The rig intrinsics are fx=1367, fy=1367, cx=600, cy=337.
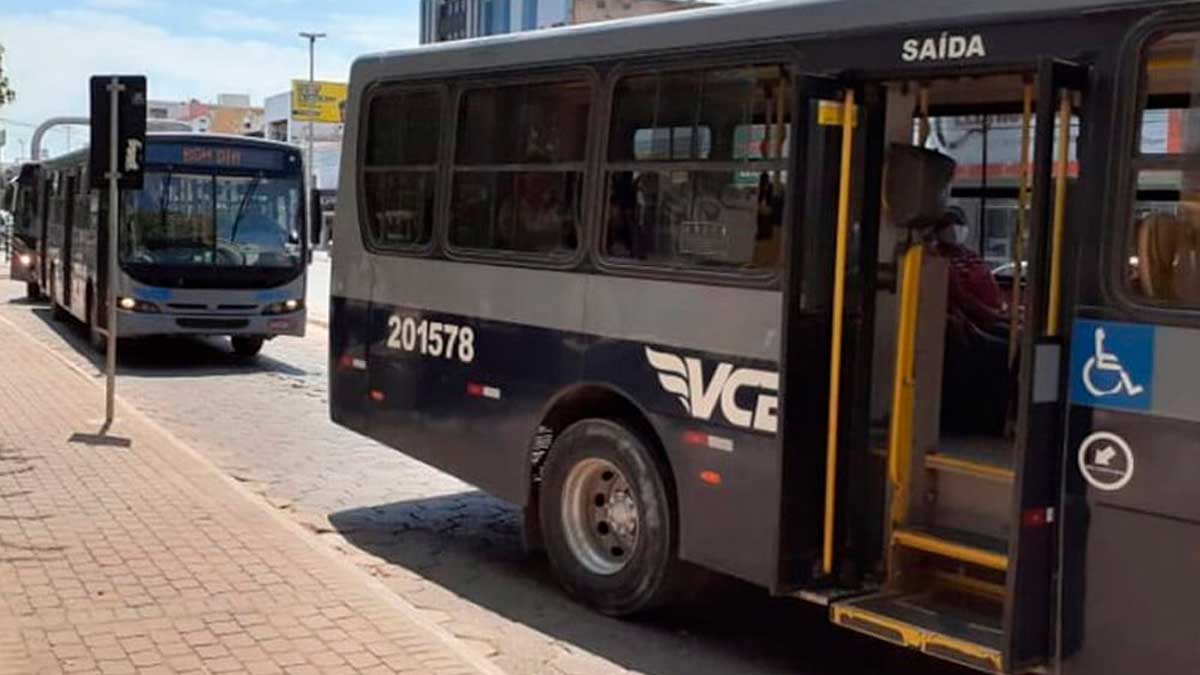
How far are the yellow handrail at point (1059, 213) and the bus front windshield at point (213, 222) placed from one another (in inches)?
521

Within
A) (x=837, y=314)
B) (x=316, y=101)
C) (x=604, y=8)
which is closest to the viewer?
(x=837, y=314)

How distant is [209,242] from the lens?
651 inches

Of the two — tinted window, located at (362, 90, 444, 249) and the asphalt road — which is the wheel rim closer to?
the asphalt road

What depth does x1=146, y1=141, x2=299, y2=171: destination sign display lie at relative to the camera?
1625 cm

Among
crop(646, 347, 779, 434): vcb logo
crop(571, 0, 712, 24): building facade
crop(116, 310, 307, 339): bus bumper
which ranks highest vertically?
crop(571, 0, 712, 24): building facade

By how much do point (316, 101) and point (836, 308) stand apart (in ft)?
230

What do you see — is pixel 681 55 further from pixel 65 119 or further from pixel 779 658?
pixel 65 119

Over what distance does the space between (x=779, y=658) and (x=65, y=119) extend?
1419 inches

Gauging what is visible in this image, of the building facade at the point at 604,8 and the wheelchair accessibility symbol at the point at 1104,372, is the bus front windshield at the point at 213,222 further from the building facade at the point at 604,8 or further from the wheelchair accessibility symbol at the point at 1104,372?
the building facade at the point at 604,8

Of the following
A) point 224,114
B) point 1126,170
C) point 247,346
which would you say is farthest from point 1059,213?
point 224,114

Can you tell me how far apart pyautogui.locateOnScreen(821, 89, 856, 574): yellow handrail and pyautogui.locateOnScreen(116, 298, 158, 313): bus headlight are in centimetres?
1222

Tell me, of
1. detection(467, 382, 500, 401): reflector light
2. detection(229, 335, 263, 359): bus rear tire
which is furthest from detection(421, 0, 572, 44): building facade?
detection(467, 382, 500, 401): reflector light

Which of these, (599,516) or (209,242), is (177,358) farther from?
(599,516)

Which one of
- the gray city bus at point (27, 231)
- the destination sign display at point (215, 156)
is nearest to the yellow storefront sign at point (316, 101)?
the gray city bus at point (27, 231)
